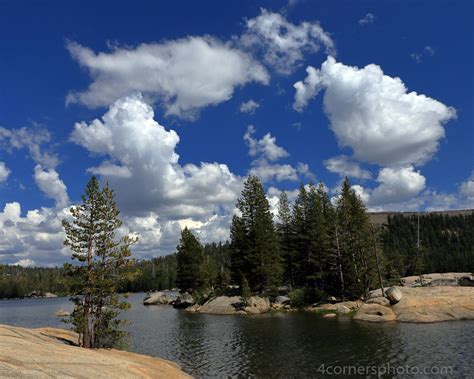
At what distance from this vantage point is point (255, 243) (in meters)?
78.8

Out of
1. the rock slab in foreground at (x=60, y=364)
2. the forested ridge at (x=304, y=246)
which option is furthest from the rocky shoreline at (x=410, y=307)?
the rock slab in foreground at (x=60, y=364)

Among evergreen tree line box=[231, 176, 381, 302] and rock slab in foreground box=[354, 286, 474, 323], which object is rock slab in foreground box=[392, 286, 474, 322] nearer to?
rock slab in foreground box=[354, 286, 474, 323]

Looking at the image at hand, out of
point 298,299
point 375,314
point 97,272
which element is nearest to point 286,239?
point 298,299

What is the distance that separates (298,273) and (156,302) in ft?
152

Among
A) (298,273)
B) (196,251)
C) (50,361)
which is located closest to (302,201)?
(298,273)

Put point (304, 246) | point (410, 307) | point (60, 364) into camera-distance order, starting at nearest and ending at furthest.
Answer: point (60, 364) < point (410, 307) < point (304, 246)

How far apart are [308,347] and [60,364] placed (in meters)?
23.4

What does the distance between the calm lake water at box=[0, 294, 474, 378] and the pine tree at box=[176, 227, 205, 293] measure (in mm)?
45080

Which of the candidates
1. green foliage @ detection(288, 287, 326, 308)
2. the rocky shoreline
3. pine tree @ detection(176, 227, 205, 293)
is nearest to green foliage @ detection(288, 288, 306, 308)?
green foliage @ detection(288, 287, 326, 308)

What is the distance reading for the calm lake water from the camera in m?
29.1

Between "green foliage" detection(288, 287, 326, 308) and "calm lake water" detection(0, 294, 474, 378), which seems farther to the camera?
"green foliage" detection(288, 287, 326, 308)

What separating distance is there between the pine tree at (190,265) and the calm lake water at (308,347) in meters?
45.1

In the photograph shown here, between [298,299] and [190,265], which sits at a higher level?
[190,265]

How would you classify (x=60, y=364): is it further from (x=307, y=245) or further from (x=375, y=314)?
(x=307, y=245)
